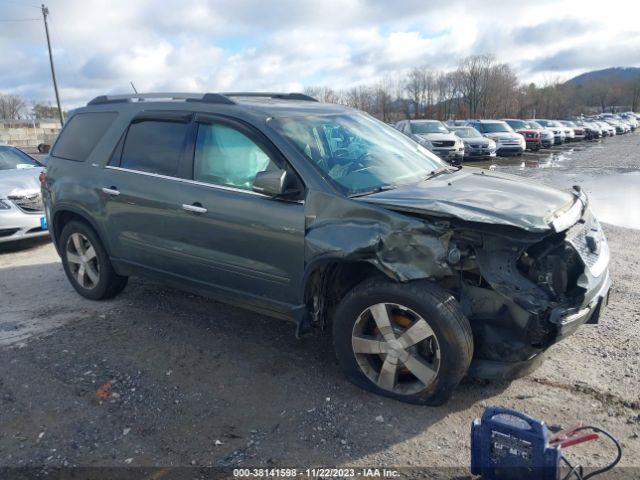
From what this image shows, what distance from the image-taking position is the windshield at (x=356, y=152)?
3619mm

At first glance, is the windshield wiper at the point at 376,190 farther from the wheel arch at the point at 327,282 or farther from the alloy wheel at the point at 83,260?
the alloy wheel at the point at 83,260

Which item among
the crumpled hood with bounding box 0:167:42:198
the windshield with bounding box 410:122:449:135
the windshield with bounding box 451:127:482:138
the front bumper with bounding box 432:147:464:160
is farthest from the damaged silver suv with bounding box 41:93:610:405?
the windshield with bounding box 451:127:482:138

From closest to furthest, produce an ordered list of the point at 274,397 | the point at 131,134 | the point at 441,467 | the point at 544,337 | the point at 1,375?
the point at 441,467 → the point at 544,337 → the point at 274,397 → the point at 1,375 → the point at 131,134

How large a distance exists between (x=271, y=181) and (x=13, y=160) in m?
7.07

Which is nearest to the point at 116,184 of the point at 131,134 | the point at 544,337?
the point at 131,134

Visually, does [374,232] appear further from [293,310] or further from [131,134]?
[131,134]

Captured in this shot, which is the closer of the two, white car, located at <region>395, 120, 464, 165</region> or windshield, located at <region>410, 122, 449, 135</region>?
white car, located at <region>395, 120, 464, 165</region>

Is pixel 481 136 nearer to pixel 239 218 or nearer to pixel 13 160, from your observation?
pixel 13 160

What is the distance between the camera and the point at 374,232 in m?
3.17

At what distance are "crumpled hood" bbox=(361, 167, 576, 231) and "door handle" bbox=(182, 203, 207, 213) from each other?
1.29m

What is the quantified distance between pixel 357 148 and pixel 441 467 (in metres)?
2.29

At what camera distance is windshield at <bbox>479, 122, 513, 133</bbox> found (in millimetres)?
23516

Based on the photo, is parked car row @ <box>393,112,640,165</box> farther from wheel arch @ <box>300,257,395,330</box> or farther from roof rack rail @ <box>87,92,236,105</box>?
wheel arch @ <box>300,257,395,330</box>

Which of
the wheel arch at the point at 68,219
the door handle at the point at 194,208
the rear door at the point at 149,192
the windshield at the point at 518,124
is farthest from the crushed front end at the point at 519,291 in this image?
the windshield at the point at 518,124
